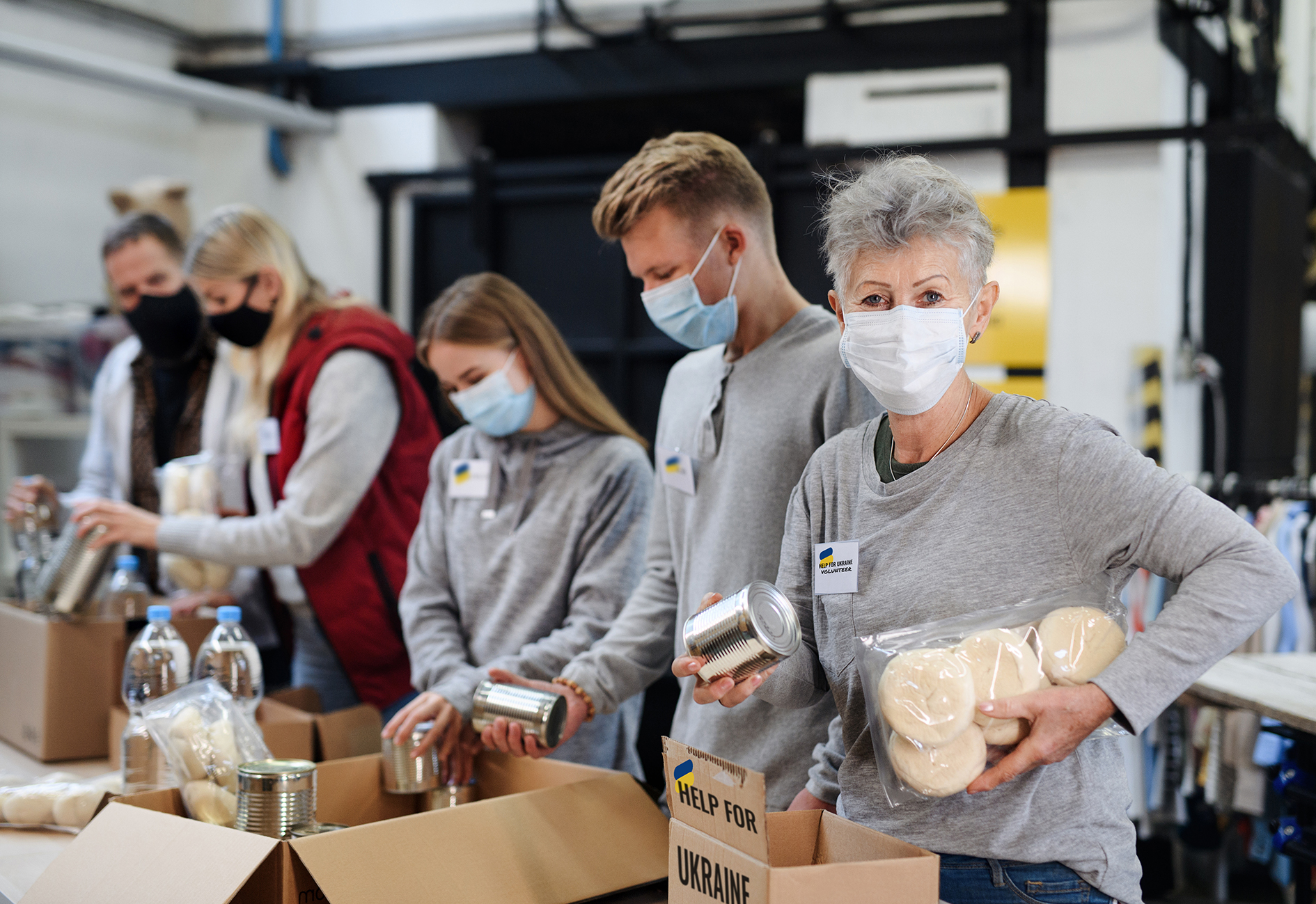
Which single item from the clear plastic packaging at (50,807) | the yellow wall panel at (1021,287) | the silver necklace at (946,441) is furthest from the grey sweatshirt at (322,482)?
the yellow wall panel at (1021,287)

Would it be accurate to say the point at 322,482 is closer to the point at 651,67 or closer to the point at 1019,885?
the point at 1019,885

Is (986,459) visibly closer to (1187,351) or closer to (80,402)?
(1187,351)

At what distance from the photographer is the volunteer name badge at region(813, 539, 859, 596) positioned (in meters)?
1.31

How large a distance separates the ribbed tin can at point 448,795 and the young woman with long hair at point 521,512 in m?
0.22

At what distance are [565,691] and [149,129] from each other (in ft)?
16.0

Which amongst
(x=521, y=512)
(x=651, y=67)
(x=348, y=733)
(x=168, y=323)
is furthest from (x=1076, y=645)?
(x=651, y=67)

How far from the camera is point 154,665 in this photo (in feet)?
7.07

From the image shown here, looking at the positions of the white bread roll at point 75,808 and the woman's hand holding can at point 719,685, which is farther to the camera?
the white bread roll at point 75,808

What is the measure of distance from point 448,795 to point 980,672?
3.15 feet

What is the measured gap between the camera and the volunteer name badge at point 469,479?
212cm

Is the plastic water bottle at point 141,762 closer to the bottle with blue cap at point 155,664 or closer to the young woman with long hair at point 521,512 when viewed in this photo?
the bottle with blue cap at point 155,664

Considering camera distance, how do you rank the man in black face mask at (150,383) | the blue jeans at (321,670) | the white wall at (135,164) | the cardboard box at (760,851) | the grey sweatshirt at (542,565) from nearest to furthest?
1. the cardboard box at (760,851)
2. the grey sweatshirt at (542,565)
3. the blue jeans at (321,670)
4. the man in black face mask at (150,383)
5. the white wall at (135,164)

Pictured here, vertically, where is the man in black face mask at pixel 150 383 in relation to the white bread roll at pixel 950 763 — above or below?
above

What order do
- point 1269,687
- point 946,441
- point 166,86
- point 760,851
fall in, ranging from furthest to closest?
1. point 166,86
2. point 1269,687
3. point 946,441
4. point 760,851
